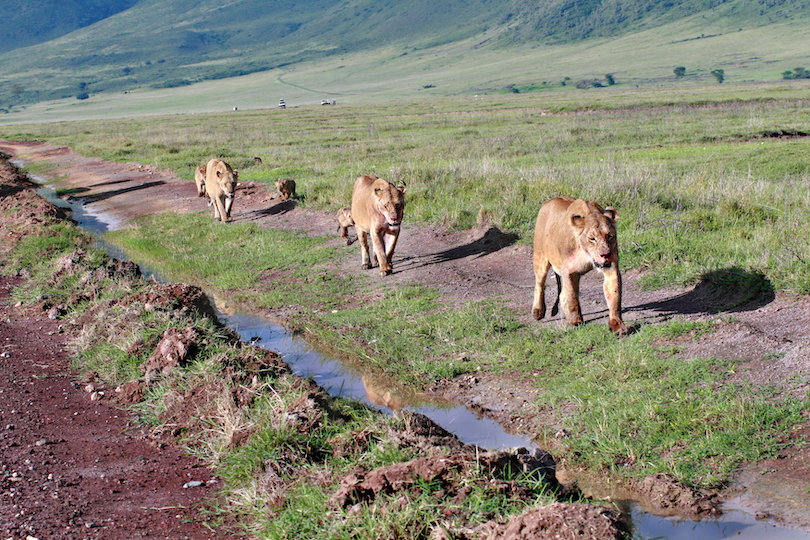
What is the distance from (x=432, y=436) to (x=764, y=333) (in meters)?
3.69

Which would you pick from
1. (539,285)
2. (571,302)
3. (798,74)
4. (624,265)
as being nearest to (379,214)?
(539,285)

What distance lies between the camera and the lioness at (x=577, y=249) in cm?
676

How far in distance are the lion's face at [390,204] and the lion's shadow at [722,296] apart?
11.4 feet

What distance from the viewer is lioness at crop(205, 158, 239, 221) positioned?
1562cm

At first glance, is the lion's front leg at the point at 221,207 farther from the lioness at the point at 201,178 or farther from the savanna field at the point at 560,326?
the lioness at the point at 201,178

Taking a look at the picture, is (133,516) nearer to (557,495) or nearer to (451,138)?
(557,495)

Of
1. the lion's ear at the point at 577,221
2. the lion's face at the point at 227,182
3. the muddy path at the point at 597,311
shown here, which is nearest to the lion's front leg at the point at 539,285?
the muddy path at the point at 597,311

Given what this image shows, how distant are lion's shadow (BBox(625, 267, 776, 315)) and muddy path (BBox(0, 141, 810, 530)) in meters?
0.02

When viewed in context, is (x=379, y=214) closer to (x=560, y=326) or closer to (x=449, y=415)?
(x=560, y=326)

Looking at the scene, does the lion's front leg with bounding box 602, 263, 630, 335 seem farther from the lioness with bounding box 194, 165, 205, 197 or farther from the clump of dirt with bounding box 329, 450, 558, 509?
the lioness with bounding box 194, 165, 205, 197

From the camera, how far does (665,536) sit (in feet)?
14.8

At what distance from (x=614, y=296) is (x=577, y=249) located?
567 millimetres

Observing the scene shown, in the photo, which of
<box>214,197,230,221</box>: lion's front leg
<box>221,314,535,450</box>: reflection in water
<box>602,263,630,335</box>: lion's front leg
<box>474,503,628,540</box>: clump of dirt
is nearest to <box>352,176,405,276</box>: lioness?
<box>221,314,535,450</box>: reflection in water

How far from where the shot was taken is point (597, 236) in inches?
265
